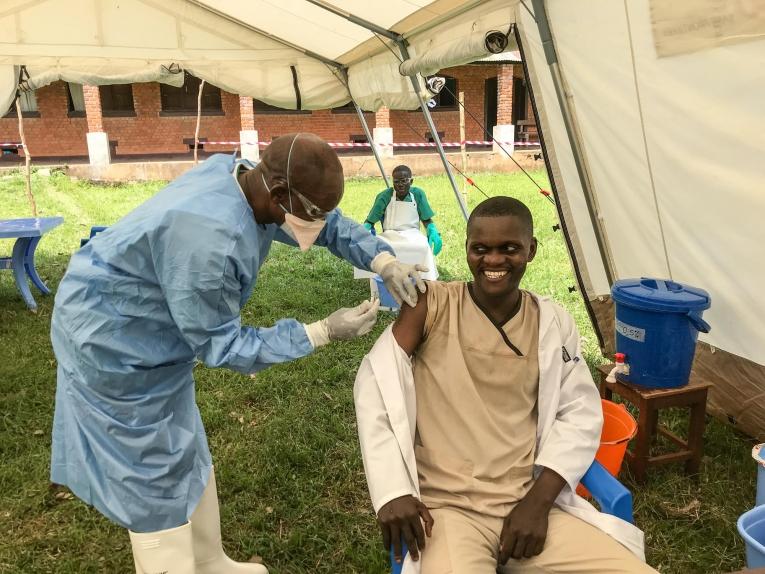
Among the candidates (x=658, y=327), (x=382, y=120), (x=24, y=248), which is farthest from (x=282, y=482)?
(x=382, y=120)

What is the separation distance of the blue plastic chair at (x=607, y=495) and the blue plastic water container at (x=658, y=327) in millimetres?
1024

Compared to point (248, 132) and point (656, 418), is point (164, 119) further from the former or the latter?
point (656, 418)

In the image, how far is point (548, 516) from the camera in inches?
66.7

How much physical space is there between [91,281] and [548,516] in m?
1.45

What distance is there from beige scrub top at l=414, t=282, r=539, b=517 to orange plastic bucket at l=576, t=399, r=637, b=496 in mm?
638

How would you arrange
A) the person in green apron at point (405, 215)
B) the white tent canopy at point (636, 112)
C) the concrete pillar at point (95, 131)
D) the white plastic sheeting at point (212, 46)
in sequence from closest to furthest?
the white tent canopy at point (636, 112), the white plastic sheeting at point (212, 46), the person in green apron at point (405, 215), the concrete pillar at point (95, 131)

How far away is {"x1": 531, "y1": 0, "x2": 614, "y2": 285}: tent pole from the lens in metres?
2.77

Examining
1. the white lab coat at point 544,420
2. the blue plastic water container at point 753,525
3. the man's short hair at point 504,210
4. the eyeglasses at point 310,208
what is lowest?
the blue plastic water container at point 753,525

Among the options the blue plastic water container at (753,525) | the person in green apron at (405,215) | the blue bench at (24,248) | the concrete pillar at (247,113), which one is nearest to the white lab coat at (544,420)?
the blue plastic water container at (753,525)

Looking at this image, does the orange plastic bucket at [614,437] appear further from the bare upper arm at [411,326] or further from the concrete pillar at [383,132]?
the concrete pillar at [383,132]

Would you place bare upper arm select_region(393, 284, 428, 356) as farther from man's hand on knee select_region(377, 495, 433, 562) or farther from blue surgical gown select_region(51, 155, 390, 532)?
man's hand on knee select_region(377, 495, 433, 562)

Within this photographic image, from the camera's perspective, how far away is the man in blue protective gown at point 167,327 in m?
1.52

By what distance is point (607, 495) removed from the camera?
5.69 ft

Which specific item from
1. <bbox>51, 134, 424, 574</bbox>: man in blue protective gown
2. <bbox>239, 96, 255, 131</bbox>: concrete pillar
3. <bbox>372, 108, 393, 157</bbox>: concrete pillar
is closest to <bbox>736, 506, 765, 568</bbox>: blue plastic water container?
<bbox>51, 134, 424, 574</bbox>: man in blue protective gown
